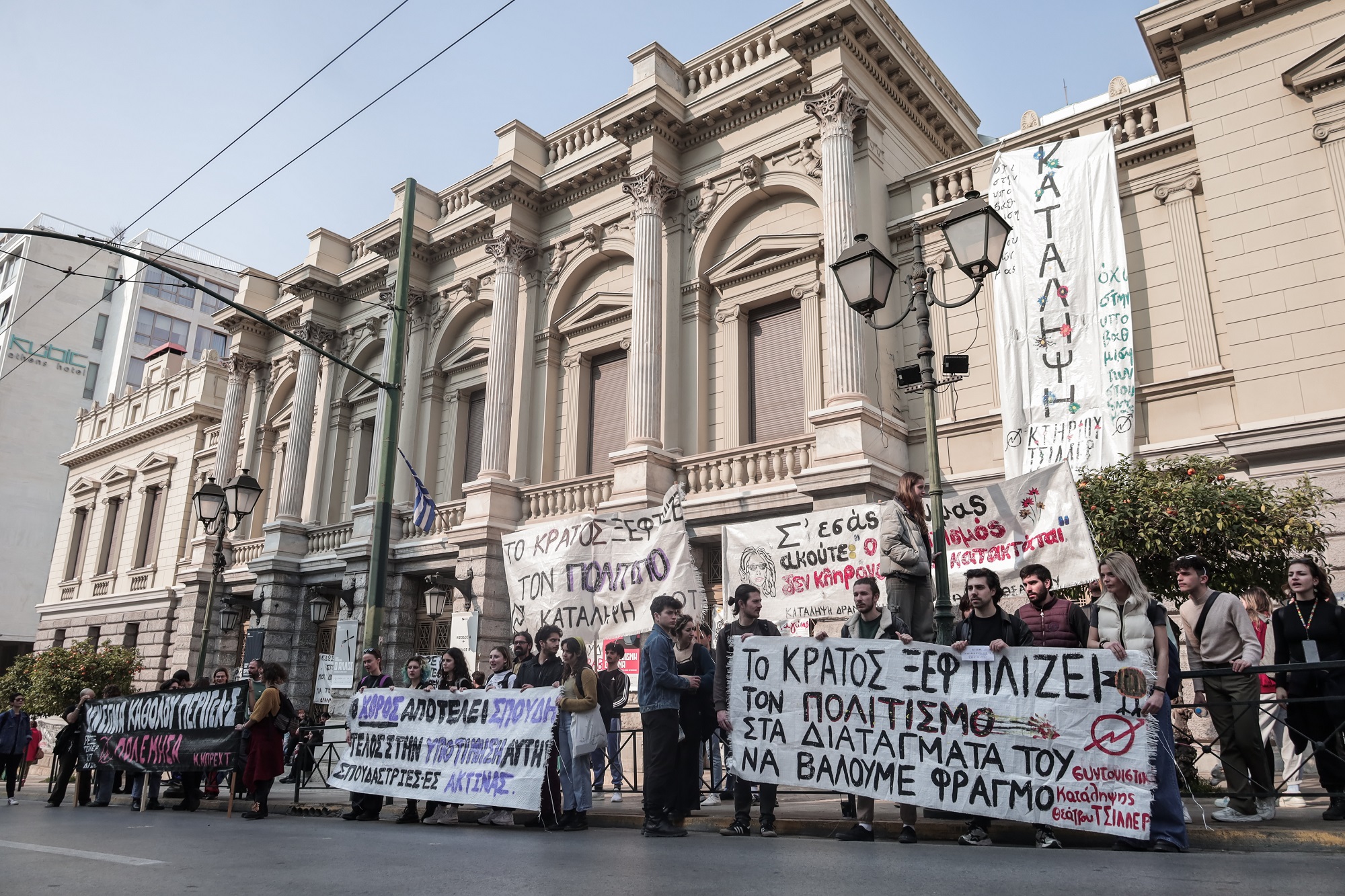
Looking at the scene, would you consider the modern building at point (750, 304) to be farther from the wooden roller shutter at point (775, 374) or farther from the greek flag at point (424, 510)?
the greek flag at point (424, 510)

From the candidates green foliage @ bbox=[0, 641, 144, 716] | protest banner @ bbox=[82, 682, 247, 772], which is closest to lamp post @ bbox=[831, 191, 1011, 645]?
protest banner @ bbox=[82, 682, 247, 772]

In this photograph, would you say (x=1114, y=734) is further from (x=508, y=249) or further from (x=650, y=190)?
(x=508, y=249)

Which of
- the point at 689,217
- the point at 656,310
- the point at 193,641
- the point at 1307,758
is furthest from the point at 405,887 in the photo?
the point at 193,641

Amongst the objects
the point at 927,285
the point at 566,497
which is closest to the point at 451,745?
the point at 927,285

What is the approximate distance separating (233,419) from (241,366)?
1.65m

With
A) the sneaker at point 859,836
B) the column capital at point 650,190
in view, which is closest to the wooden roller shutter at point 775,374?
the column capital at point 650,190

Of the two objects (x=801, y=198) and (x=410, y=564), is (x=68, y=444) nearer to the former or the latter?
(x=410, y=564)

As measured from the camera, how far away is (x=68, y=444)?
4988 cm

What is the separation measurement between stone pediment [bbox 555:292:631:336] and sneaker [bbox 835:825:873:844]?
13.8 meters

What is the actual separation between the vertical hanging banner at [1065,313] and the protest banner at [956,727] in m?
6.87

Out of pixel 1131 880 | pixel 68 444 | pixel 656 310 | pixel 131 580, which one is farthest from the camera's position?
pixel 68 444

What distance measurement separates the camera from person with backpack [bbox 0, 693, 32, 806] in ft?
50.3

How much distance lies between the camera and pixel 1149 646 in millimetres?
6305

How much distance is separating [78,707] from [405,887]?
11837 mm
